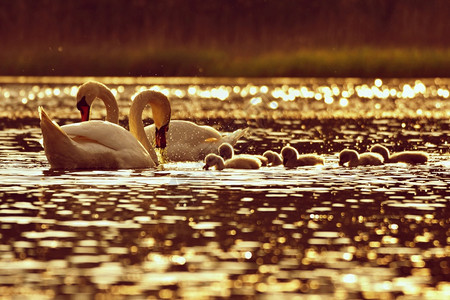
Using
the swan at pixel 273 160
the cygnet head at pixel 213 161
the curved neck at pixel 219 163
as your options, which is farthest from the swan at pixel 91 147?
the swan at pixel 273 160

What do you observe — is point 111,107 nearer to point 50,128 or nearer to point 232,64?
point 50,128

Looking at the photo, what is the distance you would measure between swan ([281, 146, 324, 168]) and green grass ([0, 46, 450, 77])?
5098cm

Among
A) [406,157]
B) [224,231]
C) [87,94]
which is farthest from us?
[87,94]

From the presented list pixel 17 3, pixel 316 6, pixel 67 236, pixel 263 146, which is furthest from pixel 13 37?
pixel 67 236

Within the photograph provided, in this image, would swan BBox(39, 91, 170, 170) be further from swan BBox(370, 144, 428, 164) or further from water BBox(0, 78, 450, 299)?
swan BBox(370, 144, 428, 164)

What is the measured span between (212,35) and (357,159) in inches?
3054

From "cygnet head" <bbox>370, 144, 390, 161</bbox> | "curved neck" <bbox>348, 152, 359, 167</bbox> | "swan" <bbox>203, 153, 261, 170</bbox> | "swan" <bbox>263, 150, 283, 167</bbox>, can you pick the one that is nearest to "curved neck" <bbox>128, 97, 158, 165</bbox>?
"swan" <bbox>203, 153, 261, 170</bbox>

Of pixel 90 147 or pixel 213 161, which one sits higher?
pixel 90 147

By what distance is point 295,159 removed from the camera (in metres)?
20.4

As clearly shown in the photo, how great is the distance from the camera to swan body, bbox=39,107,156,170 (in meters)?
18.9

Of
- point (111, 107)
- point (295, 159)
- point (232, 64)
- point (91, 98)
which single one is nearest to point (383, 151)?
point (295, 159)

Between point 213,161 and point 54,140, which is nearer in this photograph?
point 54,140

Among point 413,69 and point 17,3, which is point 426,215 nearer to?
point 413,69

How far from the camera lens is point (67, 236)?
1298 centimetres
